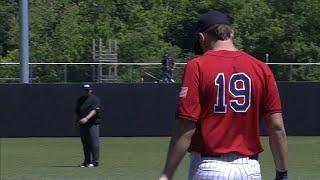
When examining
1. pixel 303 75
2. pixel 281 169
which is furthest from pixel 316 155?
pixel 281 169

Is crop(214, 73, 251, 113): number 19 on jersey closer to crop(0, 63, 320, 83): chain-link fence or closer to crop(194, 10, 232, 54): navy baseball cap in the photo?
crop(194, 10, 232, 54): navy baseball cap

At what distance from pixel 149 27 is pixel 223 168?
4598 cm

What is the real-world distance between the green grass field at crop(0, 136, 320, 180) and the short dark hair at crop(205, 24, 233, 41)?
998 centimetres

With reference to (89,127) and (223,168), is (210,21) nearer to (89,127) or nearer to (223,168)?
(223,168)

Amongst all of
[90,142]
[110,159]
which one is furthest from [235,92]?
[110,159]

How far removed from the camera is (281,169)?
19.6ft

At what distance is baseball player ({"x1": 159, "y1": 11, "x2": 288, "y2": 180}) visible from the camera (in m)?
5.39

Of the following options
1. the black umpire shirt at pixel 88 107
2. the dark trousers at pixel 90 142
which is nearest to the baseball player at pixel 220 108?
the dark trousers at pixel 90 142

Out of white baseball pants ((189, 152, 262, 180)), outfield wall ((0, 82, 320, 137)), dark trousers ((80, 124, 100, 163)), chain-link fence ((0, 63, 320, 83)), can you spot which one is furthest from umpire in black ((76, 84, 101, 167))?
white baseball pants ((189, 152, 262, 180))

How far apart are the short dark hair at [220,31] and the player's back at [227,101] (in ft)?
0.32

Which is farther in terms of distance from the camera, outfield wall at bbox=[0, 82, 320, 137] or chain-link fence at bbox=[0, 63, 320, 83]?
chain-link fence at bbox=[0, 63, 320, 83]

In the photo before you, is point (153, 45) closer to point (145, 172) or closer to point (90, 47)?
point (90, 47)

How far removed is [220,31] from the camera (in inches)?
216

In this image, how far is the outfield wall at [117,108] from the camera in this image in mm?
26250
